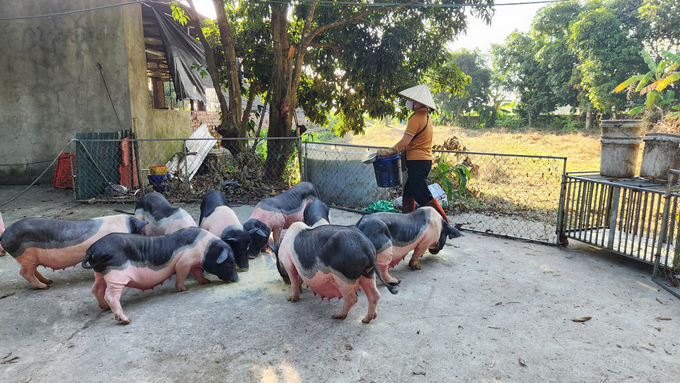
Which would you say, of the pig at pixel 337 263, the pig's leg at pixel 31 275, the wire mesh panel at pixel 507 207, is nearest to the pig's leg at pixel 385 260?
the pig at pixel 337 263

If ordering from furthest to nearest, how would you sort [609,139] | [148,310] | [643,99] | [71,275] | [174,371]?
[643,99] → [609,139] → [71,275] → [148,310] → [174,371]

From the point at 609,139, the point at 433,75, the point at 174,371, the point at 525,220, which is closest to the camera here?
the point at 174,371

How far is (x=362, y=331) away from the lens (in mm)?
3125

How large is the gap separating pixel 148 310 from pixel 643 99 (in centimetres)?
2452

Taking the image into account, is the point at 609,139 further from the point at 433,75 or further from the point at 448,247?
the point at 433,75

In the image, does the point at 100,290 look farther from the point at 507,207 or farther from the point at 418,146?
the point at 507,207

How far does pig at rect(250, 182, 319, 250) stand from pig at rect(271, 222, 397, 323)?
150 centimetres

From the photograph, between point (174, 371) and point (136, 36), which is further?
point (136, 36)

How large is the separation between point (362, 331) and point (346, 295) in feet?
0.96

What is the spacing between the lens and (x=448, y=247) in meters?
5.25

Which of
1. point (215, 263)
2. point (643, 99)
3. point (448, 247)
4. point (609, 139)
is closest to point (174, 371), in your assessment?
point (215, 263)

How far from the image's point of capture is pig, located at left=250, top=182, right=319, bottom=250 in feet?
16.6

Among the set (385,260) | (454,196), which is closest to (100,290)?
(385,260)

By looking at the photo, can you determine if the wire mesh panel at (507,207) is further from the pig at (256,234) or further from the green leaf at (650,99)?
the green leaf at (650,99)
